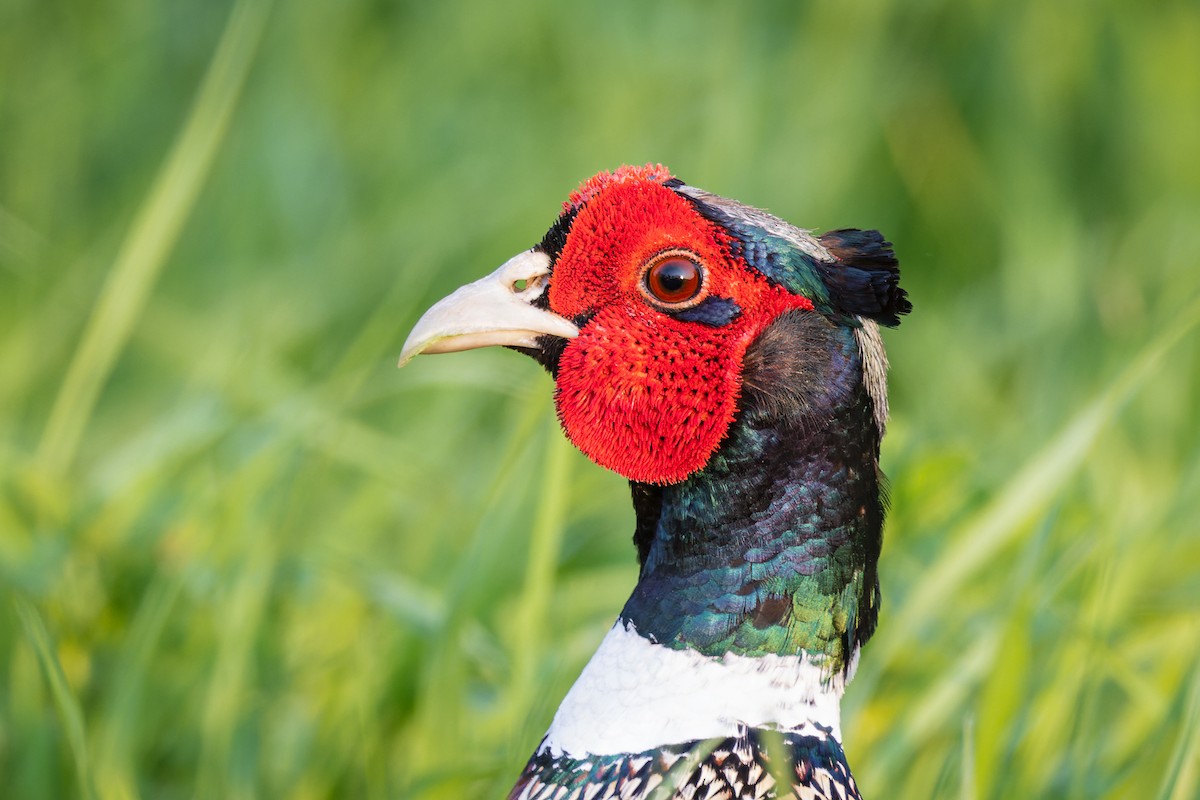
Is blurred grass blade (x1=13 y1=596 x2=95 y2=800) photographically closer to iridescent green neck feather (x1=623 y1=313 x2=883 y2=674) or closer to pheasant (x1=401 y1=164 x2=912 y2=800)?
pheasant (x1=401 y1=164 x2=912 y2=800)

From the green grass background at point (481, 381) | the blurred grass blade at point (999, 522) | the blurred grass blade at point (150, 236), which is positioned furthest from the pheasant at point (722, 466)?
the blurred grass blade at point (150, 236)

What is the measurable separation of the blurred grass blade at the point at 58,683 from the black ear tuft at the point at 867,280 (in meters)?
0.92

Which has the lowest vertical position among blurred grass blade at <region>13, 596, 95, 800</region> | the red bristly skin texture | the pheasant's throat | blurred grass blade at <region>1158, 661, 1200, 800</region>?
blurred grass blade at <region>13, 596, 95, 800</region>

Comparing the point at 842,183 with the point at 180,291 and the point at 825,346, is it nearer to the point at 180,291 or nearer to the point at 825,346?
the point at 180,291

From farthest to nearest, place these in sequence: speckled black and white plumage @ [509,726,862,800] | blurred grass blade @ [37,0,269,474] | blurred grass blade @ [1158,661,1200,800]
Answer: blurred grass blade @ [37,0,269,474], blurred grass blade @ [1158,661,1200,800], speckled black and white plumage @ [509,726,862,800]

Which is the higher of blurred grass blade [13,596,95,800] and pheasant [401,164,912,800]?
pheasant [401,164,912,800]

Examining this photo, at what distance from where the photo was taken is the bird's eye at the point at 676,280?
139 cm

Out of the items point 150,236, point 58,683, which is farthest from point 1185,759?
point 150,236

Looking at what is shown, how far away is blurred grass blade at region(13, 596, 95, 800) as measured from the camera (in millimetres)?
1493

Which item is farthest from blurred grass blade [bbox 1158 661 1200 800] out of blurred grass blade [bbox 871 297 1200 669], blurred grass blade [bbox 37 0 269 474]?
blurred grass blade [bbox 37 0 269 474]

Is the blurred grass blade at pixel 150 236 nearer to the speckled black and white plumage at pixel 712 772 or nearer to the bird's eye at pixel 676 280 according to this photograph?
the bird's eye at pixel 676 280

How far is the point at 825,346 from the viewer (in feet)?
4.52

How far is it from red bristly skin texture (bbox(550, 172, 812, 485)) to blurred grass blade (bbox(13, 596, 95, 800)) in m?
0.62

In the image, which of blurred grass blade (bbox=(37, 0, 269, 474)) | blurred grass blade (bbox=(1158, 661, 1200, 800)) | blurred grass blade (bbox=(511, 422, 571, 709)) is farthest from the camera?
blurred grass blade (bbox=(37, 0, 269, 474))
